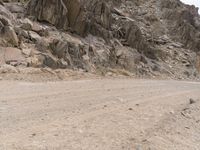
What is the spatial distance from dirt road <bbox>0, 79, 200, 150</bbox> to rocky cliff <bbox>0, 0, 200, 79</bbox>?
10100mm

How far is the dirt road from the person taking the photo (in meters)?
6.72

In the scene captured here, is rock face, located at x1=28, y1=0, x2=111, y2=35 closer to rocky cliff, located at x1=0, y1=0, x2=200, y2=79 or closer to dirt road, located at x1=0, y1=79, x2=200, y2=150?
rocky cliff, located at x1=0, y1=0, x2=200, y2=79

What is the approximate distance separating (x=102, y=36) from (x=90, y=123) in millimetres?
29499

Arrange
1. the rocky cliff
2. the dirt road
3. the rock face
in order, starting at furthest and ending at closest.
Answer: the rock face
the rocky cliff
the dirt road

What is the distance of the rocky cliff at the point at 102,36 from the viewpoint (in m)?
24.6

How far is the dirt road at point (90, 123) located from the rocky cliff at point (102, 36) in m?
10.1

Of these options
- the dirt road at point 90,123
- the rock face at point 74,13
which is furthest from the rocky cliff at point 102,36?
the dirt road at point 90,123

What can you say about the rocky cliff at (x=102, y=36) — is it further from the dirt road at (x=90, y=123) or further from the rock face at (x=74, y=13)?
the dirt road at (x=90, y=123)

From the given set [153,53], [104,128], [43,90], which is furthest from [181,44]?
[104,128]

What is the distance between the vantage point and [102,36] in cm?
3741

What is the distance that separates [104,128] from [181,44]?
49.0m

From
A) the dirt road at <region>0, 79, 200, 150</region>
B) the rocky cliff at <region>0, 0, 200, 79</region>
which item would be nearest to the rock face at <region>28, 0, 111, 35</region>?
the rocky cliff at <region>0, 0, 200, 79</region>

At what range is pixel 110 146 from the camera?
22.1 ft

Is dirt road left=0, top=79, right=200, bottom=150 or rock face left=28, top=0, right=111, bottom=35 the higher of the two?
rock face left=28, top=0, right=111, bottom=35
